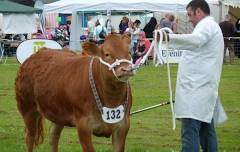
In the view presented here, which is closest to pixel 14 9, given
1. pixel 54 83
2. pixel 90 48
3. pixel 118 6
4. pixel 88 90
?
pixel 118 6

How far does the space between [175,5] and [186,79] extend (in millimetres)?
25309

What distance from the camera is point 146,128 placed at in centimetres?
1262

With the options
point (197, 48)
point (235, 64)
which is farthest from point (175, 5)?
point (197, 48)

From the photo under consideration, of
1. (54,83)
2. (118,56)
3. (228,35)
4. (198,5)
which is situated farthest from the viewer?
(228,35)

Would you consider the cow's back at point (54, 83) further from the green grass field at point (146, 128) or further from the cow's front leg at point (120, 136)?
the green grass field at point (146, 128)

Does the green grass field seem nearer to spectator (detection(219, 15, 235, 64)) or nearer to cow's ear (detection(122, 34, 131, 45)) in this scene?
cow's ear (detection(122, 34, 131, 45))

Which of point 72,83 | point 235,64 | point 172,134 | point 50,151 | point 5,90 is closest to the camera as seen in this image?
point 72,83

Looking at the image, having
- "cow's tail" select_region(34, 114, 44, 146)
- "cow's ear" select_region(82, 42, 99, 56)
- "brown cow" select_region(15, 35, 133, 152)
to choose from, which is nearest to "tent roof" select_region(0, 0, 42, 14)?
"cow's tail" select_region(34, 114, 44, 146)

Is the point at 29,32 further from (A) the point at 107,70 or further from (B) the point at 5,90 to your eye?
(A) the point at 107,70

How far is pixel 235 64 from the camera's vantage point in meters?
28.7

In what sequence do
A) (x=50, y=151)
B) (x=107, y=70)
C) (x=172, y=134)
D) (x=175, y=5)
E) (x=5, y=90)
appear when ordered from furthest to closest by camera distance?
(x=175, y=5)
(x=5, y=90)
(x=172, y=134)
(x=50, y=151)
(x=107, y=70)

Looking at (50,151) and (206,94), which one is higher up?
(206,94)

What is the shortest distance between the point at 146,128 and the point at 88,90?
4.60m

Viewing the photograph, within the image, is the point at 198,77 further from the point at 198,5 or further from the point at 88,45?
the point at 88,45
